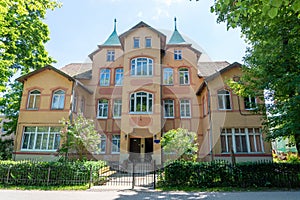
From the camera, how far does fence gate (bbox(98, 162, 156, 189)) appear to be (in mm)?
11387

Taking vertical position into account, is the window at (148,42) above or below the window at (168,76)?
above

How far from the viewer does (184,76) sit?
20703 millimetres

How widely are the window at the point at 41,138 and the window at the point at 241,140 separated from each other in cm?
1353

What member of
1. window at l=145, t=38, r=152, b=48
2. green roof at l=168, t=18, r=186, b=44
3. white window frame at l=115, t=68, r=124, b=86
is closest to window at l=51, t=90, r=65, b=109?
white window frame at l=115, t=68, r=124, b=86

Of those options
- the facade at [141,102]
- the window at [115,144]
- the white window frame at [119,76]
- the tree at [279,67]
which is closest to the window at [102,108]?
the facade at [141,102]

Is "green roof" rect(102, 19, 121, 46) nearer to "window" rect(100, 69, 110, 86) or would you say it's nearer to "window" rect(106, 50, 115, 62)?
"window" rect(106, 50, 115, 62)

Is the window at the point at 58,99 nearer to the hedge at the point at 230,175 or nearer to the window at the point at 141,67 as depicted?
the window at the point at 141,67

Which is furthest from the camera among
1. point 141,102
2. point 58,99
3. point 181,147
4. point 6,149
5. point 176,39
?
point 176,39

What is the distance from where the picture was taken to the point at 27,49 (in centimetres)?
1738

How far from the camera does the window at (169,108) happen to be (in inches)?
772

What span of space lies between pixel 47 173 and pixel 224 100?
13.8 metres

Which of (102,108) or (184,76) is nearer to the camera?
(102,108)

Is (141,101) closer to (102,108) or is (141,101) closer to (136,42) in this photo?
(102,108)

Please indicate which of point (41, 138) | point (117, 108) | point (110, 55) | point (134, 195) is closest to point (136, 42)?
point (110, 55)
